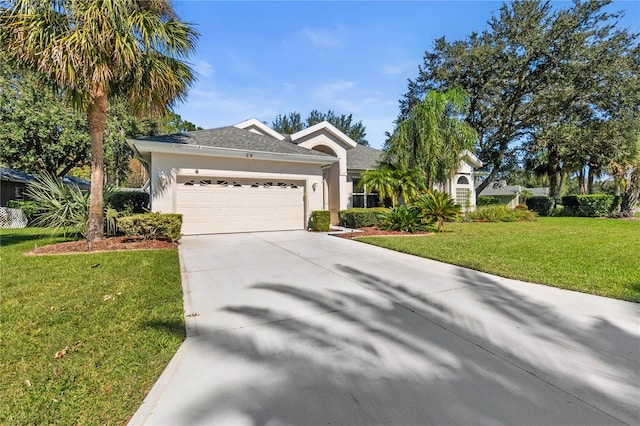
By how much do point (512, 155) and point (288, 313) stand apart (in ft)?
83.1

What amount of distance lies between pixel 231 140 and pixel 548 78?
67.0 feet

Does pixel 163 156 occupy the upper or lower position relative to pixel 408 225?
upper

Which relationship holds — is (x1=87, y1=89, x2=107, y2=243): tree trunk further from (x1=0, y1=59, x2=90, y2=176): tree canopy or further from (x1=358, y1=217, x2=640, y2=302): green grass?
(x1=0, y1=59, x2=90, y2=176): tree canopy

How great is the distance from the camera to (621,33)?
18172 millimetres

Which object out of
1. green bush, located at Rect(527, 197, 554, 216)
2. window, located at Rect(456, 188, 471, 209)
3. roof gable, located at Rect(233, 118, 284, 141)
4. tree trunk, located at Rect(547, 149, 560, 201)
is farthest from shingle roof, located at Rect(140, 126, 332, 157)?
tree trunk, located at Rect(547, 149, 560, 201)

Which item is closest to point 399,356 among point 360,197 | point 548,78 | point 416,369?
point 416,369

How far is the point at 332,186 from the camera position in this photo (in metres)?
15.8

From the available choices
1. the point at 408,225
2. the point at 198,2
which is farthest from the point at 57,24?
the point at 408,225

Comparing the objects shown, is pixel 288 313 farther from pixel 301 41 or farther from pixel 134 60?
pixel 301 41

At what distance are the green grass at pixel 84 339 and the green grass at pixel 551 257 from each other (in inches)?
220

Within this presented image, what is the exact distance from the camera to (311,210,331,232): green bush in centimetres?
1220

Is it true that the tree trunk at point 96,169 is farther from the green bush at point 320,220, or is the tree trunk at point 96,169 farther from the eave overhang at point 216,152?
the green bush at point 320,220

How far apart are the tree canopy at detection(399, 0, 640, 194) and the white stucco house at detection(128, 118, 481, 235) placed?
1476 cm

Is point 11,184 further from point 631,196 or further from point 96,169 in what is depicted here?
point 631,196
